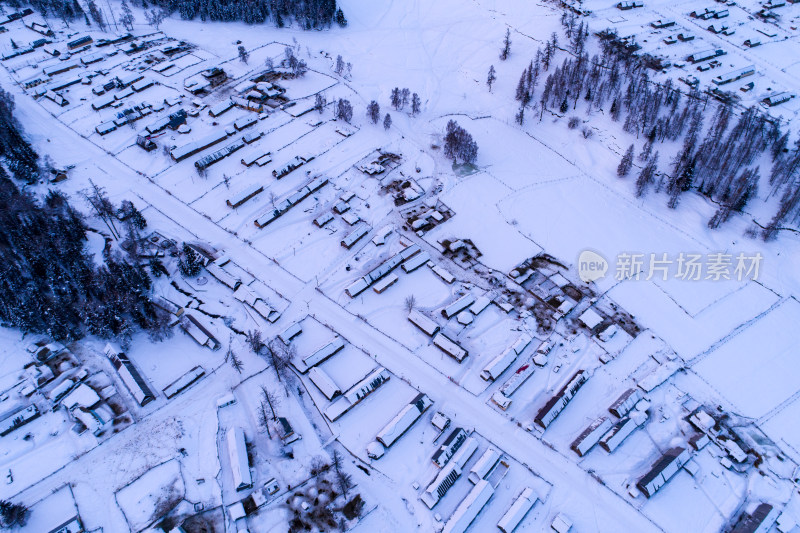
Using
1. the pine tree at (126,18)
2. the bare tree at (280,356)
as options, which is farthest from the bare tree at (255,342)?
the pine tree at (126,18)

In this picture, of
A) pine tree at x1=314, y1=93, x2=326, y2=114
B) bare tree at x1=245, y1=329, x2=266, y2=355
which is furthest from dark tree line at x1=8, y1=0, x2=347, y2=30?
bare tree at x1=245, y1=329, x2=266, y2=355

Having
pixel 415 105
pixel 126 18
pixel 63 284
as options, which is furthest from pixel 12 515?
pixel 126 18

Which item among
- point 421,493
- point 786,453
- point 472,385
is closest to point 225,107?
point 472,385

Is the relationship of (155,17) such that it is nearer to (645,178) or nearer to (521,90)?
(521,90)

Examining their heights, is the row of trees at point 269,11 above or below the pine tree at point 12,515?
above

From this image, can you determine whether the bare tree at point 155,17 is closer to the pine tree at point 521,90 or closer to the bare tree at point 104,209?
the bare tree at point 104,209

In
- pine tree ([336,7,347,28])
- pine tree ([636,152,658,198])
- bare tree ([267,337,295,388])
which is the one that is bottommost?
bare tree ([267,337,295,388])

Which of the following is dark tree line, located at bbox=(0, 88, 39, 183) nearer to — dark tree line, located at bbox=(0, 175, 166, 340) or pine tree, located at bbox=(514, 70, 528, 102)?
dark tree line, located at bbox=(0, 175, 166, 340)
